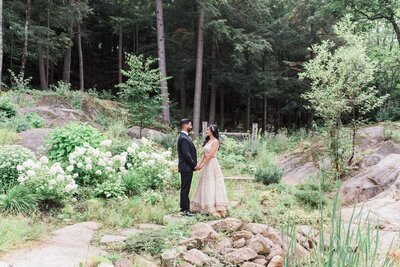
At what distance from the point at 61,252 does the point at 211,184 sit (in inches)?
107

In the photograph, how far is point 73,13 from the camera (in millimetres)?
19062

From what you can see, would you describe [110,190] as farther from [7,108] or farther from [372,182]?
[7,108]

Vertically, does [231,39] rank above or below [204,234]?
above

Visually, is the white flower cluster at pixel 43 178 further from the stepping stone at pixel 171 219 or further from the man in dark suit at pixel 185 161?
the man in dark suit at pixel 185 161

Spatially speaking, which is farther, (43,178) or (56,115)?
(56,115)

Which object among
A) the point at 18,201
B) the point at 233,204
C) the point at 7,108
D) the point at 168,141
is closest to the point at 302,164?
the point at 168,141

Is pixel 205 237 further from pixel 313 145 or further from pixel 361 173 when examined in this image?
pixel 313 145

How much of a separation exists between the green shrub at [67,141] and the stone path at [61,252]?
2.42 metres

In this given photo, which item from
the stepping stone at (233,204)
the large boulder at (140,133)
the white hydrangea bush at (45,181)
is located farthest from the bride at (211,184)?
the large boulder at (140,133)

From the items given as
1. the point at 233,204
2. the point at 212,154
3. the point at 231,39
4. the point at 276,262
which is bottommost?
the point at 233,204

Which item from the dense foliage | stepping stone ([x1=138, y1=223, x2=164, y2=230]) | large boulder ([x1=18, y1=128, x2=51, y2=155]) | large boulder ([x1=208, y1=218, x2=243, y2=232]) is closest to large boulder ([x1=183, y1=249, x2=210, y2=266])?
large boulder ([x1=208, y1=218, x2=243, y2=232])

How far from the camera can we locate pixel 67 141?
746 cm

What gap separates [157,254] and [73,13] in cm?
1721

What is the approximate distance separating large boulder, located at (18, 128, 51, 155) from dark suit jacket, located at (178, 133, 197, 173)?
309 centimetres
